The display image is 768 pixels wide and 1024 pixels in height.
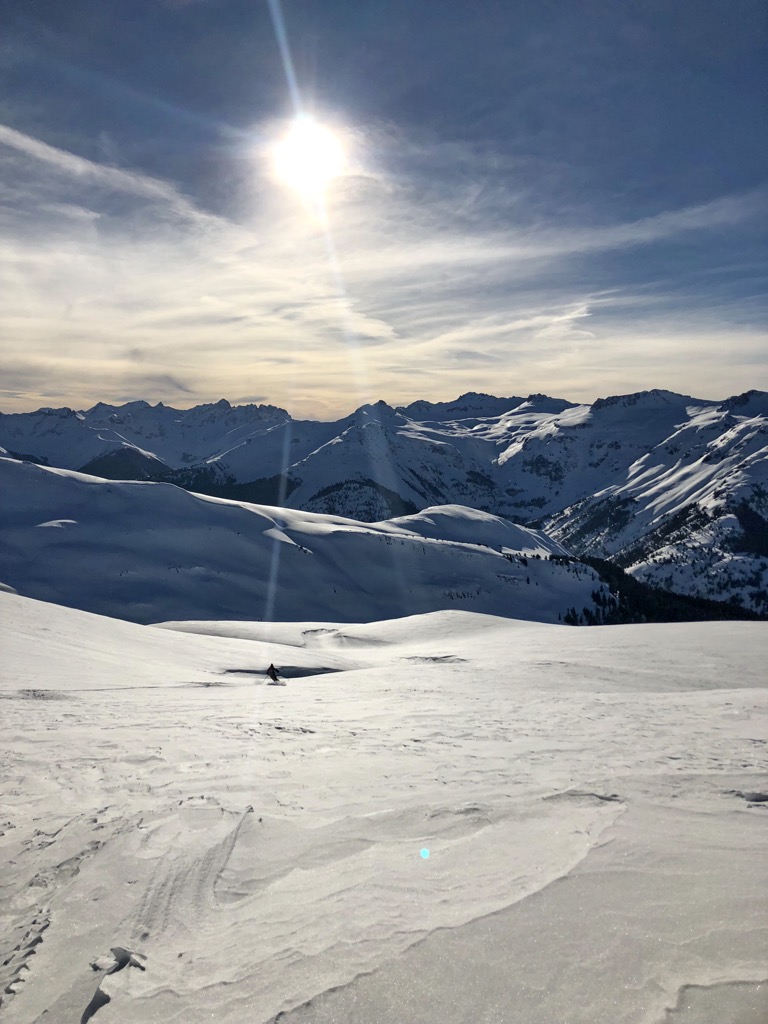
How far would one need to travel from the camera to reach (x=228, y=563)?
299 feet

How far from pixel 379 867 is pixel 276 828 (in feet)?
5.12

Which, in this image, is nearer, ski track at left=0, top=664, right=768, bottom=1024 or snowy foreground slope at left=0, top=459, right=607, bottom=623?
ski track at left=0, top=664, right=768, bottom=1024

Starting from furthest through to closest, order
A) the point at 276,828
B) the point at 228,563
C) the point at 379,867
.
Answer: the point at 228,563
the point at 276,828
the point at 379,867

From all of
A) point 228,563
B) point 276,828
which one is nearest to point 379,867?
point 276,828

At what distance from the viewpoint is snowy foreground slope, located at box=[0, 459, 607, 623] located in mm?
77125

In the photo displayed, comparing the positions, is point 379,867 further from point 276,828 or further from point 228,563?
point 228,563

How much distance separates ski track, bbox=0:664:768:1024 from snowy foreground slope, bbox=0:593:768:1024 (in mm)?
28

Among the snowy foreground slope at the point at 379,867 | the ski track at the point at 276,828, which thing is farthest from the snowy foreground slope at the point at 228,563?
the snowy foreground slope at the point at 379,867

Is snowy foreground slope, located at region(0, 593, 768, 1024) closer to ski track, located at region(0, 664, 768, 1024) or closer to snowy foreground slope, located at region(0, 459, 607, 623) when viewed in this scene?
ski track, located at region(0, 664, 768, 1024)

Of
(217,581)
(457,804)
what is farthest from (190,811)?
(217,581)

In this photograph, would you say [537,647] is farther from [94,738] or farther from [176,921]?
[176,921]

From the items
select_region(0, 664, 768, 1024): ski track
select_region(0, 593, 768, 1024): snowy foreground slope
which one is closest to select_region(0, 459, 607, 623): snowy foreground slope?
select_region(0, 664, 768, 1024): ski track

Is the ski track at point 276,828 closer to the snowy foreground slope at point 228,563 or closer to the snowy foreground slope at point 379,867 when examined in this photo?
the snowy foreground slope at point 379,867

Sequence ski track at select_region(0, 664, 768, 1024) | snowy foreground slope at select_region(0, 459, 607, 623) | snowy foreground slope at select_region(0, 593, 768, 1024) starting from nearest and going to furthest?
snowy foreground slope at select_region(0, 593, 768, 1024), ski track at select_region(0, 664, 768, 1024), snowy foreground slope at select_region(0, 459, 607, 623)
